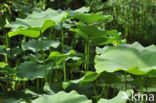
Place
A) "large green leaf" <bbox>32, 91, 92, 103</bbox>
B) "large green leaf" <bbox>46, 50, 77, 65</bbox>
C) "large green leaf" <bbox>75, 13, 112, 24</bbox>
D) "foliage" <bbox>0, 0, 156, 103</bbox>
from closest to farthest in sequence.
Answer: "large green leaf" <bbox>32, 91, 92, 103</bbox> → "foliage" <bbox>0, 0, 156, 103</bbox> → "large green leaf" <bbox>46, 50, 77, 65</bbox> → "large green leaf" <bbox>75, 13, 112, 24</bbox>

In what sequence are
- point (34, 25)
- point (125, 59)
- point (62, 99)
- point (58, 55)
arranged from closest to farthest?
point (62, 99), point (125, 59), point (58, 55), point (34, 25)

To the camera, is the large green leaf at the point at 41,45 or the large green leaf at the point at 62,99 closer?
the large green leaf at the point at 62,99

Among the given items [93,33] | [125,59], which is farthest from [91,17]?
[125,59]

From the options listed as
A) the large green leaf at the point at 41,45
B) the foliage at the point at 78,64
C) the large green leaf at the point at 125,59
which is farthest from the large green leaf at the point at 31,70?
the large green leaf at the point at 125,59

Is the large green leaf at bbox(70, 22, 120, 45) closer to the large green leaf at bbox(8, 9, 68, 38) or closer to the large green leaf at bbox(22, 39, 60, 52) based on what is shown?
the large green leaf at bbox(8, 9, 68, 38)

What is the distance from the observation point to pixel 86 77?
4.25ft

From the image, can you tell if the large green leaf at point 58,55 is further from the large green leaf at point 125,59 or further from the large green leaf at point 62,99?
the large green leaf at point 62,99

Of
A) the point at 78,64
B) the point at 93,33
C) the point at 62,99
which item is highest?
the point at 93,33

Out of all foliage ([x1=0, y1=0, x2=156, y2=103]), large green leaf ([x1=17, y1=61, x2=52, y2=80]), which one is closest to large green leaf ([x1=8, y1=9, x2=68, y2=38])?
foliage ([x1=0, y1=0, x2=156, y2=103])

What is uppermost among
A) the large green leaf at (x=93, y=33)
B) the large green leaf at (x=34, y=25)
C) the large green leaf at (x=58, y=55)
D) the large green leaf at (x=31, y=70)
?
the large green leaf at (x=34, y=25)

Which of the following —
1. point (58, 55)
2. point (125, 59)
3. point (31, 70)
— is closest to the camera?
point (125, 59)

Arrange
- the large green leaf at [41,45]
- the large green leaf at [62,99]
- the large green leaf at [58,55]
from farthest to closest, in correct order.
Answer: the large green leaf at [41,45], the large green leaf at [58,55], the large green leaf at [62,99]

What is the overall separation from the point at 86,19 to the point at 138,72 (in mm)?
783

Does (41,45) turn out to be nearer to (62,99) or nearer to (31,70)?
(31,70)
